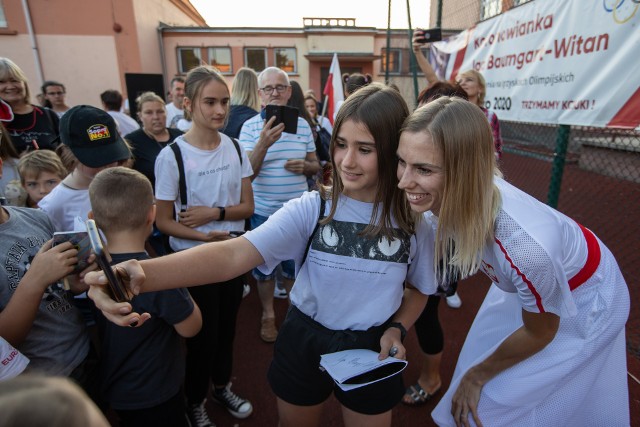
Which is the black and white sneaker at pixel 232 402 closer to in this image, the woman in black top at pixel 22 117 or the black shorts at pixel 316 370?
the black shorts at pixel 316 370

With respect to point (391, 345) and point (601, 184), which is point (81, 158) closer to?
point (391, 345)

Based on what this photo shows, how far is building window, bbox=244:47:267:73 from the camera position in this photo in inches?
851

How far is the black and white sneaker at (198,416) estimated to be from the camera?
6.89 feet

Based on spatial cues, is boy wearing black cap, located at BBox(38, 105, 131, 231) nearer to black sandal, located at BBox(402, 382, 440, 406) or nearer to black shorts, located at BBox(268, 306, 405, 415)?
black shorts, located at BBox(268, 306, 405, 415)

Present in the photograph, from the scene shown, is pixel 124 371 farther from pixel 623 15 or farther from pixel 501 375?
pixel 623 15

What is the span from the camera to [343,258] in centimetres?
133

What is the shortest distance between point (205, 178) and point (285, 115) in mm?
936

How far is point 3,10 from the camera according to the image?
16297 mm

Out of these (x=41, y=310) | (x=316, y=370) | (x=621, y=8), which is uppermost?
(x=621, y=8)

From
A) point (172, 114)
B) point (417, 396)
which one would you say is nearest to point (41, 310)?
point (417, 396)

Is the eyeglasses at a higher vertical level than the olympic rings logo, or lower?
lower

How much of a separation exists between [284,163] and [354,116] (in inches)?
69.7

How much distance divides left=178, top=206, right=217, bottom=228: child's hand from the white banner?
9.29 feet

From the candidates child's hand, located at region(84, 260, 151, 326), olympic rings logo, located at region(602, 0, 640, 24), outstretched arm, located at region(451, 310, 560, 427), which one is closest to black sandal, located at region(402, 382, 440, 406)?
outstretched arm, located at region(451, 310, 560, 427)
